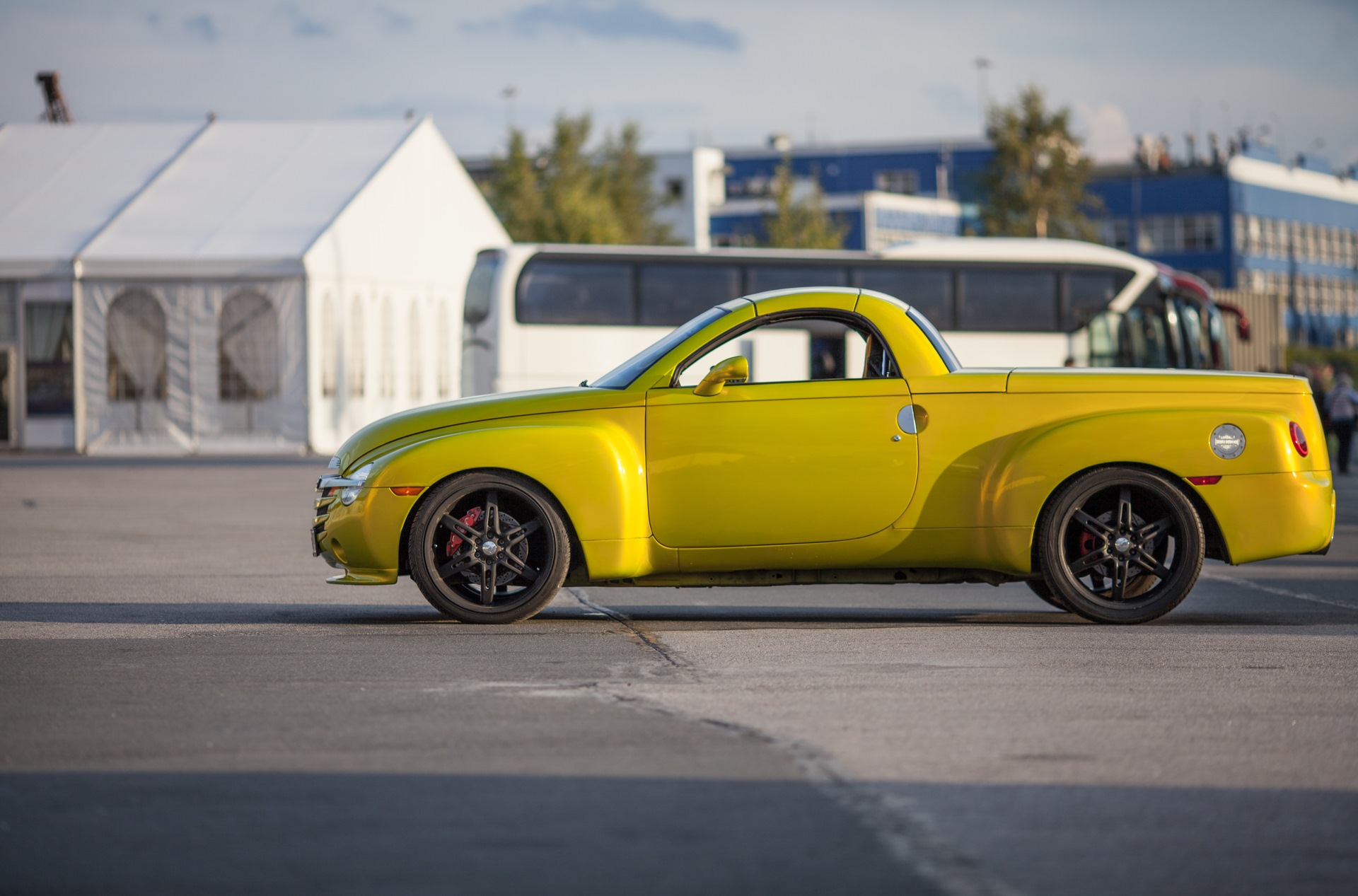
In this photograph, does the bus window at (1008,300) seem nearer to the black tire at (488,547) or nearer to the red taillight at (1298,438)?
the red taillight at (1298,438)

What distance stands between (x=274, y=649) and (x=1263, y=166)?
96051mm

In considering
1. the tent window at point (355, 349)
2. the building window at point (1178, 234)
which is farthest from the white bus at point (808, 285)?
the building window at point (1178, 234)

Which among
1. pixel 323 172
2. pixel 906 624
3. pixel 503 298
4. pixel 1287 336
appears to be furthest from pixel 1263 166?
pixel 906 624

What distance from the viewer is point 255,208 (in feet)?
118

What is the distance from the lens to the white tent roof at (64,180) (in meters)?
35.4

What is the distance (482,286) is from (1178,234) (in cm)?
7014

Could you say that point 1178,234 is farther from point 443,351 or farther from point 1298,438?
point 1298,438

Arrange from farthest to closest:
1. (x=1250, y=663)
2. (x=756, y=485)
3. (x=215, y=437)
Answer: (x=215, y=437), (x=756, y=485), (x=1250, y=663)

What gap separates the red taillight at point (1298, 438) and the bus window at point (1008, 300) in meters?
20.3

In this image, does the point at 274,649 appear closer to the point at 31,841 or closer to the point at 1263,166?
the point at 31,841

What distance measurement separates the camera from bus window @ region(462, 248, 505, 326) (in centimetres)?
2825

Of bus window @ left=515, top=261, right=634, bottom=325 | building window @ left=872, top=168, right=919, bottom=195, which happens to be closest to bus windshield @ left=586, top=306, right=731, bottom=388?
bus window @ left=515, top=261, right=634, bottom=325

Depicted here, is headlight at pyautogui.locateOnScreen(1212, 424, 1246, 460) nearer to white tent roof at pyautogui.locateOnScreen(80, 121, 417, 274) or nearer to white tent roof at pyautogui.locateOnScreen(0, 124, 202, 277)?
white tent roof at pyautogui.locateOnScreen(80, 121, 417, 274)

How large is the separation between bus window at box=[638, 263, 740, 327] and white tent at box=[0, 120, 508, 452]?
8954 mm
